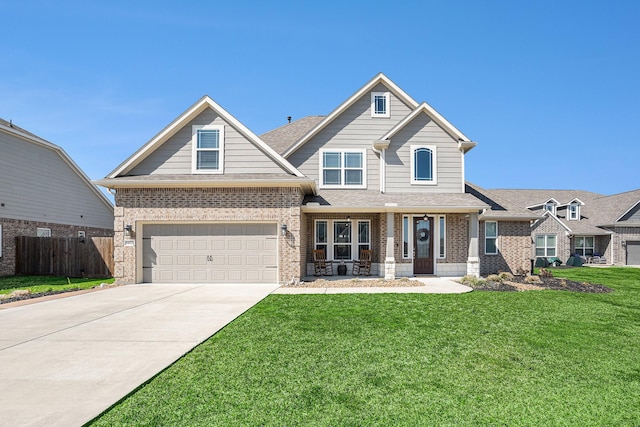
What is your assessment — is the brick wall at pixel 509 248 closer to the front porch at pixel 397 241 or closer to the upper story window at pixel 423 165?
the front porch at pixel 397 241

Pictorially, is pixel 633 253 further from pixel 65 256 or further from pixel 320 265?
pixel 65 256

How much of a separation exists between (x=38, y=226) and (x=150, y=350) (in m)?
17.5

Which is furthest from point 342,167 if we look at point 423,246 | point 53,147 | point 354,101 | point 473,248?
point 53,147

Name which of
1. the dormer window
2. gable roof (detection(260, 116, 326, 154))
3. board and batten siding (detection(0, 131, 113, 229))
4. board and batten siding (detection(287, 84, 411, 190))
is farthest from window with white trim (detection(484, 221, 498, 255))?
board and batten siding (detection(0, 131, 113, 229))

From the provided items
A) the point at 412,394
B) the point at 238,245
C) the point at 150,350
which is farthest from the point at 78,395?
the point at 238,245

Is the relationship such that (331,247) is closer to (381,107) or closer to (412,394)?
(381,107)

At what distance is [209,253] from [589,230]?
27.7m

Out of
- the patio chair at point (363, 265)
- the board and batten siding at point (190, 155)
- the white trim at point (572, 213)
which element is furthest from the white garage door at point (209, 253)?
the white trim at point (572, 213)

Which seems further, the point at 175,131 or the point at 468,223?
the point at 468,223

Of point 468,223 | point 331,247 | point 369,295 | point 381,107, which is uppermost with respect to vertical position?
point 381,107

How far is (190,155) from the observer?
44.5 feet

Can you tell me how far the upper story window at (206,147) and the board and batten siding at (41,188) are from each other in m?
10.3

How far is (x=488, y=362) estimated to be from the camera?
5.02 metres

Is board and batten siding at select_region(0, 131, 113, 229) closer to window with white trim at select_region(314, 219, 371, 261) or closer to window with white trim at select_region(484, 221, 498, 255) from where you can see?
window with white trim at select_region(314, 219, 371, 261)
